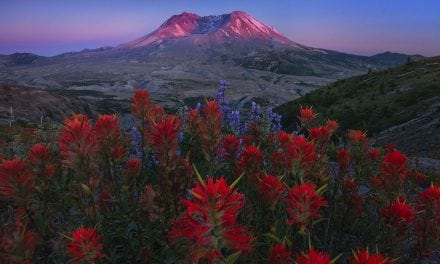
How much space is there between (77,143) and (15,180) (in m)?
0.51

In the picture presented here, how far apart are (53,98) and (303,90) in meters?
137

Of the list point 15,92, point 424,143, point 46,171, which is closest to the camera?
point 46,171

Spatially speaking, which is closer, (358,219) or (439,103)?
(358,219)

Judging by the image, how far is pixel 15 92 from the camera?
2987 inches

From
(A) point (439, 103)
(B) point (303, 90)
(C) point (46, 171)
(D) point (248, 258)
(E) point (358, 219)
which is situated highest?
(C) point (46, 171)

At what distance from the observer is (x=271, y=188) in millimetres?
3012

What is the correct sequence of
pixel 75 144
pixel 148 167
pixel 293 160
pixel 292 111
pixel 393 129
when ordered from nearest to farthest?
pixel 75 144
pixel 293 160
pixel 148 167
pixel 393 129
pixel 292 111

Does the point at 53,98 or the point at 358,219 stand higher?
the point at 358,219

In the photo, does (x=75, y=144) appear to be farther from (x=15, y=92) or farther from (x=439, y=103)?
(x=15, y=92)

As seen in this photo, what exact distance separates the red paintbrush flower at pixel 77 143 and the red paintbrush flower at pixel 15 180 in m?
0.34

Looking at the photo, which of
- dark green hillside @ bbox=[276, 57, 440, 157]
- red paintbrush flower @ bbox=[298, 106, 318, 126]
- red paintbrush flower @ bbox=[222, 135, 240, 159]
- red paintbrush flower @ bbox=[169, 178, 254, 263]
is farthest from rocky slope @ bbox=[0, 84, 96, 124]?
red paintbrush flower @ bbox=[169, 178, 254, 263]

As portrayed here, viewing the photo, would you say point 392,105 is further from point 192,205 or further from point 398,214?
point 192,205

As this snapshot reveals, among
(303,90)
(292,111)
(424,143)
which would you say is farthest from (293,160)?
(303,90)

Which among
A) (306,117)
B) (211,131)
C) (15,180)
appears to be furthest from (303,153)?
(15,180)
